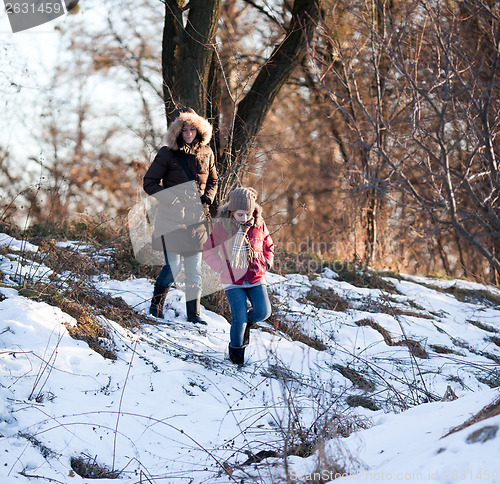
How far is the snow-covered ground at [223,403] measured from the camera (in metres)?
2.35

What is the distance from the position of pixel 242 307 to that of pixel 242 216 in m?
0.74

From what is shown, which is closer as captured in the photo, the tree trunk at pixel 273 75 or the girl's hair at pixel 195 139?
the girl's hair at pixel 195 139

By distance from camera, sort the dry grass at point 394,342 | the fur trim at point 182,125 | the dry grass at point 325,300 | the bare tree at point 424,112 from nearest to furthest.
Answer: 1. the bare tree at point 424,112
2. the fur trim at point 182,125
3. the dry grass at point 394,342
4. the dry grass at point 325,300

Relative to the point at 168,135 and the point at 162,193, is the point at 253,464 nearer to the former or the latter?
the point at 162,193

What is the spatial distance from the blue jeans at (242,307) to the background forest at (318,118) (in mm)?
1413

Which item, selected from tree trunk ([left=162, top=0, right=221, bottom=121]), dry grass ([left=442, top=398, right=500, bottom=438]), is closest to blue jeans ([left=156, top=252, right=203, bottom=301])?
tree trunk ([left=162, top=0, right=221, bottom=121])

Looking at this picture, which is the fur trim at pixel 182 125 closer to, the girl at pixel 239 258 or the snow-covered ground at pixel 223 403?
the girl at pixel 239 258

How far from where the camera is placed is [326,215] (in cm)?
1738

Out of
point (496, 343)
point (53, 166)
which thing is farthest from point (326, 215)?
point (496, 343)

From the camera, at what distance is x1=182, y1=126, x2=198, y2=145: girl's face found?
4.77 metres

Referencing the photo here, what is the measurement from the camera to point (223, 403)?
369 centimetres

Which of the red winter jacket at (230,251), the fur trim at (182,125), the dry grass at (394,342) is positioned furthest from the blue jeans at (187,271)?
the dry grass at (394,342)

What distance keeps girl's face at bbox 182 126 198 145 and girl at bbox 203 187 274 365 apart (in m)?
0.86

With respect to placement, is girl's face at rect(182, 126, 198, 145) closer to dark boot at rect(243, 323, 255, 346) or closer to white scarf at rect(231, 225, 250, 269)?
white scarf at rect(231, 225, 250, 269)
